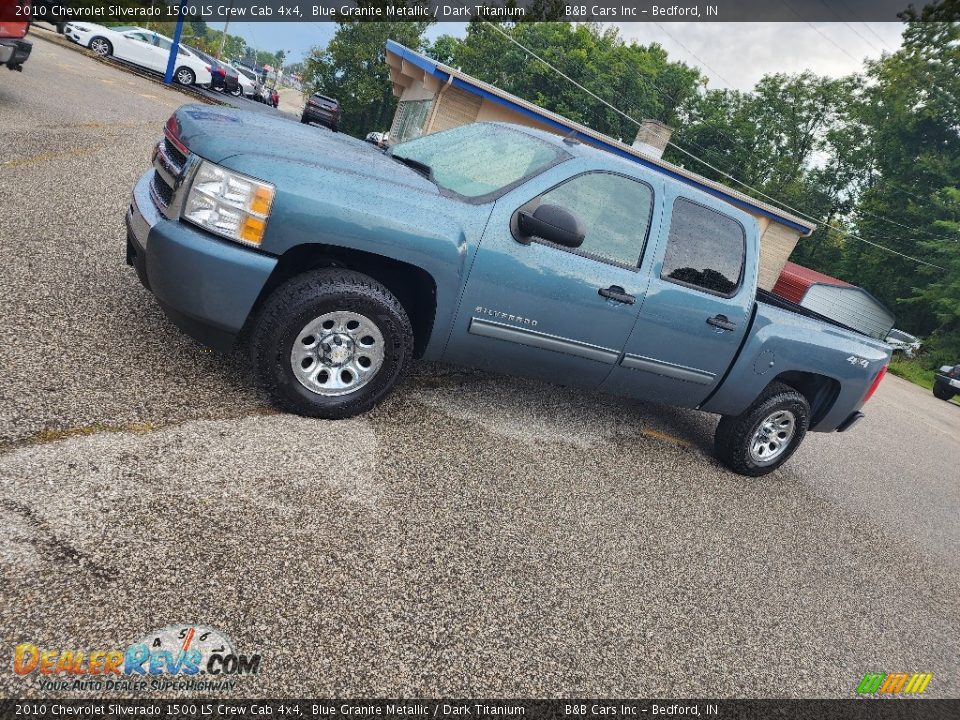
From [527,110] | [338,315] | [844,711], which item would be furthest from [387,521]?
[527,110]

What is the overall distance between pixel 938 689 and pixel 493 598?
7.91 feet

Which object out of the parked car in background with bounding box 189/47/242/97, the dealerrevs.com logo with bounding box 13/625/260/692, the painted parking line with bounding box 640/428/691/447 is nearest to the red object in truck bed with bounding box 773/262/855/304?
the painted parking line with bounding box 640/428/691/447

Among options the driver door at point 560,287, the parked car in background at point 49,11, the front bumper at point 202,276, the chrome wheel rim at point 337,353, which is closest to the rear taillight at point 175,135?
the front bumper at point 202,276

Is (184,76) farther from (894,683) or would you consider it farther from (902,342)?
(894,683)

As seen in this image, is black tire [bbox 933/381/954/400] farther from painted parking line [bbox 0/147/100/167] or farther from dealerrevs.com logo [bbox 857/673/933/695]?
painted parking line [bbox 0/147/100/167]

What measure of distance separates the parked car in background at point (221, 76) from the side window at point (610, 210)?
2792 centimetres

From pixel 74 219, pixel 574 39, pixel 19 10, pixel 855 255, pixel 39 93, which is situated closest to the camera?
pixel 74 219

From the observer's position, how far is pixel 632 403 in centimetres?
590

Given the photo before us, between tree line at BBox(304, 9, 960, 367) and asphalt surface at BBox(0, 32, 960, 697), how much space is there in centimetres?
3644

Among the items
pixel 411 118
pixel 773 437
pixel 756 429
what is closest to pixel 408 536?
pixel 756 429

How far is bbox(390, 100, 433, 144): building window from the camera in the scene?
74.5 feet

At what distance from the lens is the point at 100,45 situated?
2381cm

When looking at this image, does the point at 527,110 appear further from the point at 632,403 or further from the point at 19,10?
the point at 632,403

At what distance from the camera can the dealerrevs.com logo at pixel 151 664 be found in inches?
73.0
